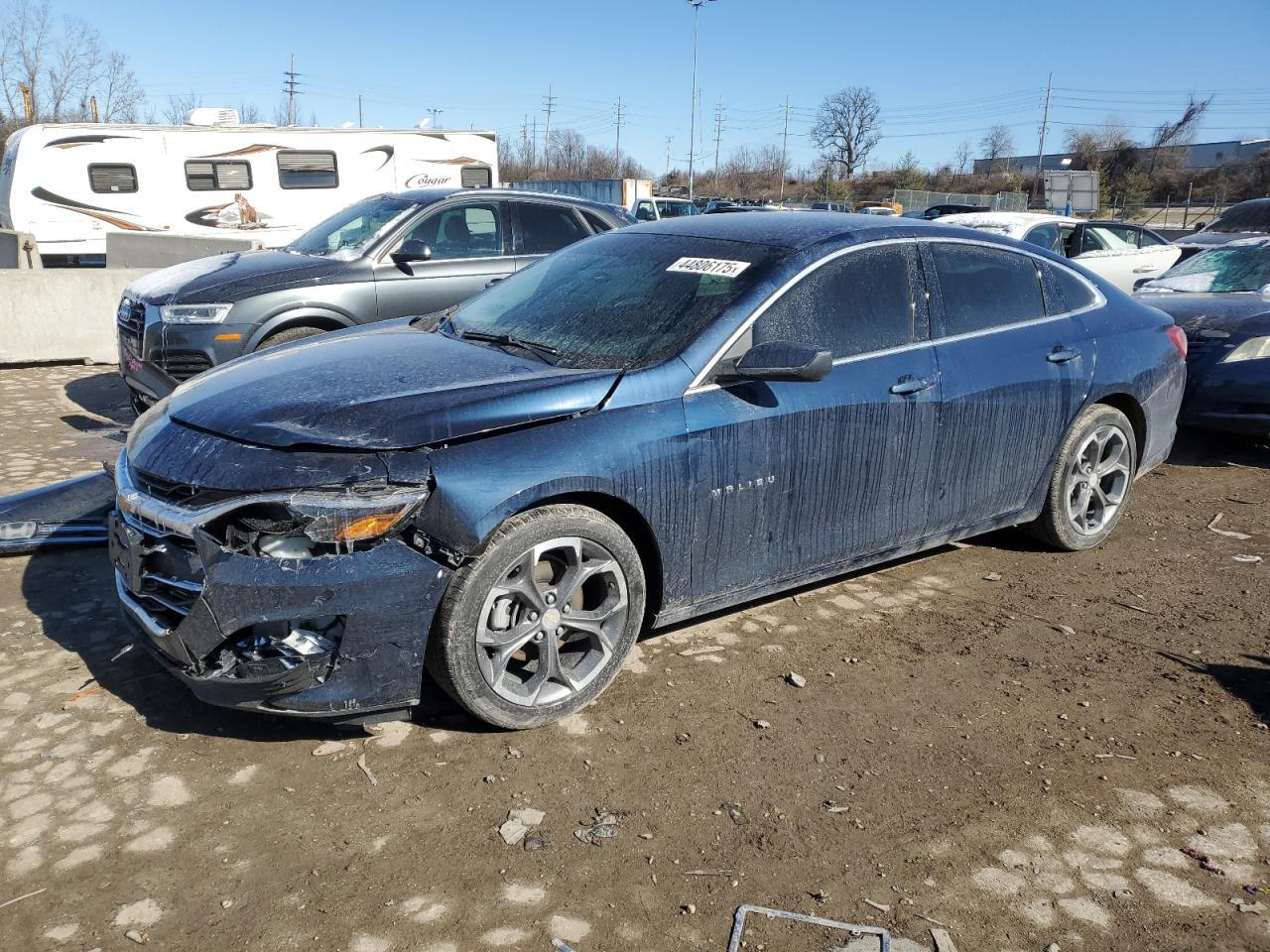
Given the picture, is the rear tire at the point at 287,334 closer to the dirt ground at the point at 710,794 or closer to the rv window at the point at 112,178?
the dirt ground at the point at 710,794

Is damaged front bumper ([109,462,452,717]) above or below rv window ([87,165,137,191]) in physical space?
below

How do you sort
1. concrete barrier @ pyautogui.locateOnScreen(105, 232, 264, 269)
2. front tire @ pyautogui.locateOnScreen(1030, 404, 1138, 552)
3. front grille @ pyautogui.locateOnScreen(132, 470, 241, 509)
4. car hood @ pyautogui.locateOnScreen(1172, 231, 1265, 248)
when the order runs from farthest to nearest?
car hood @ pyautogui.locateOnScreen(1172, 231, 1265, 248), concrete barrier @ pyautogui.locateOnScreen(105, 232, 264, 269), front tire @ pyautogui.locateOnScreen(1030, 404, 1138, 552), front grille @ pyautogui.locateOnScreen(132, 470, 241, 509)

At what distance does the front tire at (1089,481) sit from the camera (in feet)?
16.7

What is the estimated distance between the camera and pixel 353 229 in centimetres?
802

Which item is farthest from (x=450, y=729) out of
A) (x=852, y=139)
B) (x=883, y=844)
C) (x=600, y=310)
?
(x=852, y=139)

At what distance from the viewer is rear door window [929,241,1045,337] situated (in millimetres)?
4551

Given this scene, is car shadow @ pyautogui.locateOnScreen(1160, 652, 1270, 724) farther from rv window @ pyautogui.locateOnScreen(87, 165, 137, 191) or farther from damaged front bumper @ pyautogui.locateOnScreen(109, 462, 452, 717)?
rv window @ pyautogui.locateOnScreen(87, 165, 137, 191)

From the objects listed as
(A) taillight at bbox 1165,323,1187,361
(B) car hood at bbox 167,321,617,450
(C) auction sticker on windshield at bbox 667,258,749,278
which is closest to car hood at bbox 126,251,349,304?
(B) car hood at bbox 167,321,617,450

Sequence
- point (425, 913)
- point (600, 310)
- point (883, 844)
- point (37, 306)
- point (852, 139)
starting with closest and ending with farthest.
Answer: point (425, 913)
point (883, 844)
point (600, 310)
point (37, 306)
point (852, 139)

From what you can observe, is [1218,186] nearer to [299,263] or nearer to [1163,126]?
[1163,126]

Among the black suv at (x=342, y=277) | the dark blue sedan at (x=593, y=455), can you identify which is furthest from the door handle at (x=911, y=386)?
the black suv at (x=342, y=277)

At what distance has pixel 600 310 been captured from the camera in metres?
4.16

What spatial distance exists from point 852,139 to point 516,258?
7618 cm

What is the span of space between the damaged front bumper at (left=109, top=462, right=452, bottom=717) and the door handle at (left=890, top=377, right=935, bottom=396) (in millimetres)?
2100
